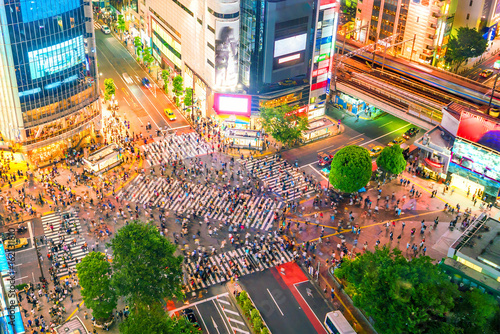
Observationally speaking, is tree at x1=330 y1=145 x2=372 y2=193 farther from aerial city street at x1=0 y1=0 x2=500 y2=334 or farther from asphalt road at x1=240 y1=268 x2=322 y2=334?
asphalt road at x1=240 y1=268 x2=322 y2=334

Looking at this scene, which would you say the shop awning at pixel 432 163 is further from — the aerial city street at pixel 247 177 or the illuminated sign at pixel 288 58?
the illuminated sign at pixel 288 58

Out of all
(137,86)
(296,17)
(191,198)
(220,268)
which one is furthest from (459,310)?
(137,86)

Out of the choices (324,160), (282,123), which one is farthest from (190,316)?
(282,123)

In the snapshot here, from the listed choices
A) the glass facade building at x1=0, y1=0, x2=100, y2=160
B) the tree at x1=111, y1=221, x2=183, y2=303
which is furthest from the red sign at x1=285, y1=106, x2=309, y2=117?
the tree at x1=111, y1=221, x2=183, y2=303

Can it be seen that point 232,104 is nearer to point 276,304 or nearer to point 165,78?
point 165,78

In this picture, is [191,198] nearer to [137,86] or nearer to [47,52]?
[47,52]

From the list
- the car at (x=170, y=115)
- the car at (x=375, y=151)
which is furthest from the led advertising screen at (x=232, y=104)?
the car at (x=375, y=151)
